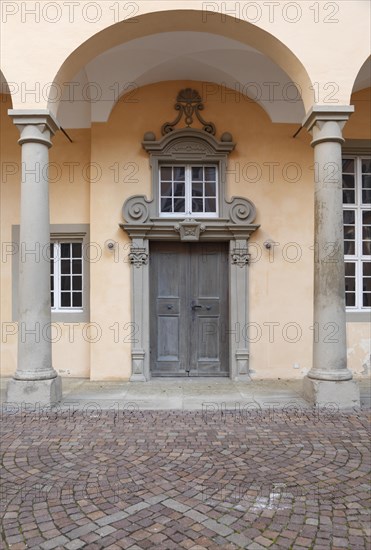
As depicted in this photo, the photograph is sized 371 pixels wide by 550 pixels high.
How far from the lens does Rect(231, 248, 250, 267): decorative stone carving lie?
25.2ft

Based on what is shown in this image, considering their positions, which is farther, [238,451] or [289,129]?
[289,129]

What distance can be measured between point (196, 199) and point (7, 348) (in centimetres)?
416

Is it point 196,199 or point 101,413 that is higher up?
point 196,199

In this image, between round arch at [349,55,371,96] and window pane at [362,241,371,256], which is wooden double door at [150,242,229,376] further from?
round arch at [349,55,371,96]

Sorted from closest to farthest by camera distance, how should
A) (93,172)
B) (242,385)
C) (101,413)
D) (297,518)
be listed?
(297,518), (101,413), (242,385), (93,172)

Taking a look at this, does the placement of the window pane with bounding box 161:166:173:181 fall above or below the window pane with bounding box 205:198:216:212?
above

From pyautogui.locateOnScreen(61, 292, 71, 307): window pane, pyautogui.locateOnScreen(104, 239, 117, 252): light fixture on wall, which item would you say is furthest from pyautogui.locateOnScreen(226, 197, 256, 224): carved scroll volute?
pyautogui.locateOnScreen(61, 292, 71, 307): window pane

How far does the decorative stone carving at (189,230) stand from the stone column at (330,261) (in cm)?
215

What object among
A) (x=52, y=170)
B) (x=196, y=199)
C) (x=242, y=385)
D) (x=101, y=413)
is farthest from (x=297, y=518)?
(x=52, y=170)

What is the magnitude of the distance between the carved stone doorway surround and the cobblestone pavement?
201 centimetres

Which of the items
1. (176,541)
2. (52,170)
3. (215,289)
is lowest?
(176,541)

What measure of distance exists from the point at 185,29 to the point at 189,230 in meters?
2.94

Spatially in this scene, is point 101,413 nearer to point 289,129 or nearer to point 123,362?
point 123,362

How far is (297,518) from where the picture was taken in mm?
3195
